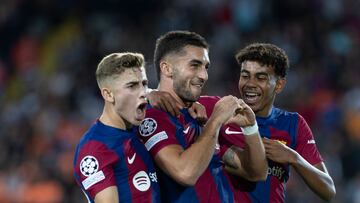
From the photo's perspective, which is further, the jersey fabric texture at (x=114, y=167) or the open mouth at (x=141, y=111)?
the open mouth at (x=141, y=111)

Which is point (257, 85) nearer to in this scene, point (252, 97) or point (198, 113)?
point (252, 97)

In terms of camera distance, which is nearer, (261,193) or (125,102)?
(125,102)

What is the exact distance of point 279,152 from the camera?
591cm

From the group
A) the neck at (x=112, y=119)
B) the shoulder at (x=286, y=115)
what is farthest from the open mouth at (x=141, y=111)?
the shoulder at (x=286, y=115)

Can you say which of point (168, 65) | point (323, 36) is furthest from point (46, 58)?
point (168, 65)

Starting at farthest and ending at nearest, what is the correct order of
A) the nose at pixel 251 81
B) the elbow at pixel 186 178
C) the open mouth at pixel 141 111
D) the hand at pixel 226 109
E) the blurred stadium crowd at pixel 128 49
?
the blurred stadium crowd at pixel 128 49
the nose at pixel 251 81
the open mouth at pixel 141 111
the hand at pixel 226 109
the elbow at pixel 186 178

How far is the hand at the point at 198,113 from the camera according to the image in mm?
5746

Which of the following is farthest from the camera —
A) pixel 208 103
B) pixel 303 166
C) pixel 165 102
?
pixel 208 103

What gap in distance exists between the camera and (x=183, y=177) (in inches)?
208

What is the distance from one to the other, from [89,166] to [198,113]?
2.76 ft

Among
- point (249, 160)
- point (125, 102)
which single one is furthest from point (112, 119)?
point (249, 160)

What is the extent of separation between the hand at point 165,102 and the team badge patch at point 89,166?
1.90 ft

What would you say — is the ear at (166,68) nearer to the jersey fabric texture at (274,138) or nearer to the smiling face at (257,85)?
the jersey fabric texture at (274,138)

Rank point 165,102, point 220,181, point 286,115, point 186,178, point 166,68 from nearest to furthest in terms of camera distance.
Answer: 1. point 186,178
2. point 165,102
3. point 166,68
4. point 220,181
5. point 286,115
